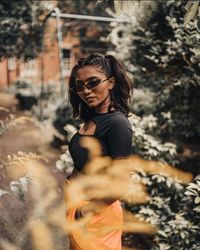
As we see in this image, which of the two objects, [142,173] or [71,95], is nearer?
[71,95]

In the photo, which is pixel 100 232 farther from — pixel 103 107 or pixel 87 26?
pixel 87 26

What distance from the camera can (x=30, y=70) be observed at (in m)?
25.6

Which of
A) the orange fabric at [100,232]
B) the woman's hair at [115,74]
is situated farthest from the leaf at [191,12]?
the orange fabric at [100,232]

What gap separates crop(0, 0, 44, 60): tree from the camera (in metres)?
9.74

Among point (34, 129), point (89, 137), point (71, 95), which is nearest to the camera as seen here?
point (89, 137)

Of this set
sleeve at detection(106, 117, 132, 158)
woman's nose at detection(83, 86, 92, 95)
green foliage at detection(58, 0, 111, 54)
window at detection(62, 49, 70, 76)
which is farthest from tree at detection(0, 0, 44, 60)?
window at detection(62, 49, 70, 76)

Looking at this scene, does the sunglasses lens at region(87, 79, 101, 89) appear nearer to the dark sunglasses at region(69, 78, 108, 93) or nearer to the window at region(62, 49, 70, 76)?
the dark sunglasses at region(69, 78, 108, 93)

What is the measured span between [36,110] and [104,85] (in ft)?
36.1

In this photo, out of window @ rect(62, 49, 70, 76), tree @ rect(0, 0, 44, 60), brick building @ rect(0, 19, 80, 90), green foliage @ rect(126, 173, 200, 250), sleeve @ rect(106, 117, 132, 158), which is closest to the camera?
sleeve @ rect(106, 117, 132, 158)

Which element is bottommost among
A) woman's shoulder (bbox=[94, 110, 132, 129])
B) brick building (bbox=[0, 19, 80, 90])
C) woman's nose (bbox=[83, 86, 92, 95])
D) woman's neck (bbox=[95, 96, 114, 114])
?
brick building (bbox=[0, 19, 80, 90])

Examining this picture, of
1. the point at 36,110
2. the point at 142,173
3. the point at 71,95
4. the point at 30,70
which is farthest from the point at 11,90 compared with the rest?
the point at 71,95

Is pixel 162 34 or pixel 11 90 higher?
pixel 162 34

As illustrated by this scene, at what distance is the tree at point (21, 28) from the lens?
32.0 feet

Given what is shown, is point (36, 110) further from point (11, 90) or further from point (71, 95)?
point (71, 95)
